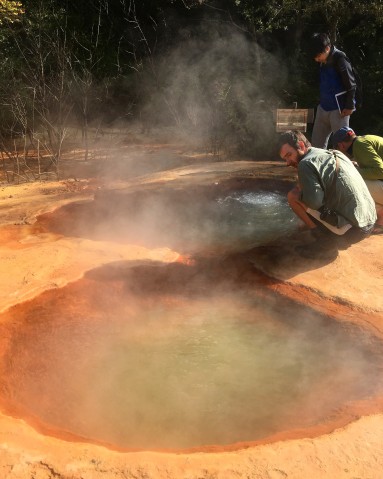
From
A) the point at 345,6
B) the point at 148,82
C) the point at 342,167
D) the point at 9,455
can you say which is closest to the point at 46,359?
the point at 9,455

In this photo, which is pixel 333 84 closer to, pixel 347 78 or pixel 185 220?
pixel 347 78

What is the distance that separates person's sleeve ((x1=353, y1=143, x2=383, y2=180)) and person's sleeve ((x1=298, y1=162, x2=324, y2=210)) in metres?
0.87

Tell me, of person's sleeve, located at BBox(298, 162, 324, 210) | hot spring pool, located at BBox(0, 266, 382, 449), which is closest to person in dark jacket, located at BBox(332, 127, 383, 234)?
person's sleeve, located at BBox(298, 162, 324, 210)

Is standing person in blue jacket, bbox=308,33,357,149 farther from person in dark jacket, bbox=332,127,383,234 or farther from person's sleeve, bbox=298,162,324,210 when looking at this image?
person's sleeve, bbox=298,162,324,210

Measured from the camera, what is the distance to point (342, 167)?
11.3 feet

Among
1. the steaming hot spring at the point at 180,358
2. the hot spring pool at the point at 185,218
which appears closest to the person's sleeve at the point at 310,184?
the steaming hot spring at the point at 180,358

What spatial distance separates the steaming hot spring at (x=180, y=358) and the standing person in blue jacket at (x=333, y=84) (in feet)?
5.62

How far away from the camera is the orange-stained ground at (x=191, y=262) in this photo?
1878 millimetres

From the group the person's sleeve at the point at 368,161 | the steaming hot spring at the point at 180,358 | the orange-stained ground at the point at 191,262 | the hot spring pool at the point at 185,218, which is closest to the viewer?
the orange-stained ground at the point at 191,262

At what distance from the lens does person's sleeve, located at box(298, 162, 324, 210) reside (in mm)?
3391

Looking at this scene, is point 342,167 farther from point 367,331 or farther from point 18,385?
point 18,385

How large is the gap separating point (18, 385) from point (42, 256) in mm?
1503

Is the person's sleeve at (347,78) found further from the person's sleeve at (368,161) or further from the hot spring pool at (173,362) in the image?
the hot spring pool at (173,362)

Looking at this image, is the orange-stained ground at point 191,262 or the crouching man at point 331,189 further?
the crouching man at point 331,189
